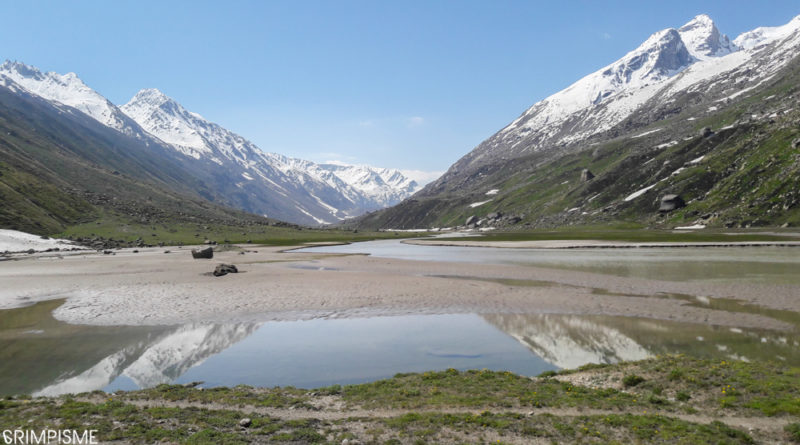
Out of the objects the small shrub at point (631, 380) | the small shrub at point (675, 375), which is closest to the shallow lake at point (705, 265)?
the small shrub at point (675, 375)

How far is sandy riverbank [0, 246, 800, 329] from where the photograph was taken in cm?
3331

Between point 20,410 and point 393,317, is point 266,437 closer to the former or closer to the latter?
point 20,410

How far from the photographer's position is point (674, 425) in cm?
1349

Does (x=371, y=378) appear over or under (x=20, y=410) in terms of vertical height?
under

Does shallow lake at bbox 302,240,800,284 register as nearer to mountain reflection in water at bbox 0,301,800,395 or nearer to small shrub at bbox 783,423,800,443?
mountain reflection in water at bbox 0,301,800,395

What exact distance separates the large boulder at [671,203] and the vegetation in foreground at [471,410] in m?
182

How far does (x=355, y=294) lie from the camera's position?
42031 mm

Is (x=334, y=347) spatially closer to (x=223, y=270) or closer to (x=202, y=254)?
(x=223, y=270)

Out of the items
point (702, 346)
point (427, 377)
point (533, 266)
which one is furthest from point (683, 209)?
point (427, 377)

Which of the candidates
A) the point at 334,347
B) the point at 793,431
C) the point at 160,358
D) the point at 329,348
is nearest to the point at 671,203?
the point at 334,347

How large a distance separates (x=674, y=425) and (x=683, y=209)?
187 m

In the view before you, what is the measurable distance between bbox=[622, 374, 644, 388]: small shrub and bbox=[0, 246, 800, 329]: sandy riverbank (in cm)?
1518

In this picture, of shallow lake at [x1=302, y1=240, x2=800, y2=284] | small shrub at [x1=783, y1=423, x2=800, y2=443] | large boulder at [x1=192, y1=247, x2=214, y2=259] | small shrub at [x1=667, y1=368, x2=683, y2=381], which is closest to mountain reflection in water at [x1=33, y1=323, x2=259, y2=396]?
small shrub at [x1=667, y1=368, x2=683, y2=381]

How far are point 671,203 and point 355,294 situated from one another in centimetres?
17761
